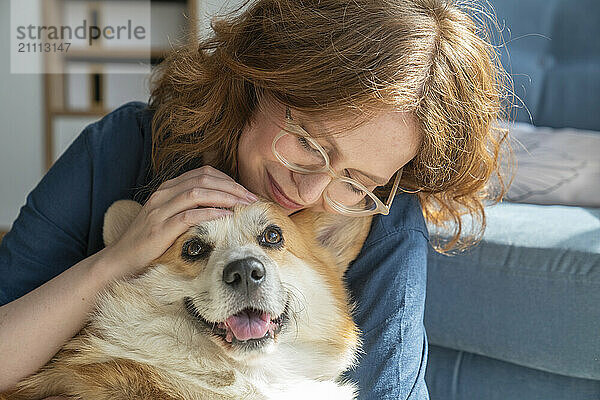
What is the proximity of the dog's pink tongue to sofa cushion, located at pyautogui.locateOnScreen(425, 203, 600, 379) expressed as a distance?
2.73ft

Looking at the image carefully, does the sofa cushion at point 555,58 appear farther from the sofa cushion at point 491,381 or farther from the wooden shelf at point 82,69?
A: the wooden shelf at point 82,69

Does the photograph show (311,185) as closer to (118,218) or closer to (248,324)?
(248,324)

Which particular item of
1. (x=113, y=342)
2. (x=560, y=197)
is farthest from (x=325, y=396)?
(x=560, y=197)

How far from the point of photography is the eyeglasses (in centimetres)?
124

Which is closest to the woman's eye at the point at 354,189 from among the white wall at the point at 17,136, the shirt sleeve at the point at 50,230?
the shirt sleeve at the point at 50,230

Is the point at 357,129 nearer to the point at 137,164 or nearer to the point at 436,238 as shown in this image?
the point at 137,164

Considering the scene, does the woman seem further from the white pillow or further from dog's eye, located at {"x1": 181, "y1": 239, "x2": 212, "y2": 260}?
the white pillow

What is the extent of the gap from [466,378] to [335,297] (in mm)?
718

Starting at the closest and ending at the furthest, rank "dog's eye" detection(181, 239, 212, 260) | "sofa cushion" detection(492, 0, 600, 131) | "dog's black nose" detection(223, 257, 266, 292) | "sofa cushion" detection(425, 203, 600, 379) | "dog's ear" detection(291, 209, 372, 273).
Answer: "dog's black nose" detection(223, 257, 266, 292), "dog's eye" detection(181, 239, 212, 260), "dog's ear" detection(291, 209, 372, 273), "sofa cushion" detection(425, 203, 600, 379), "sofa cushion" detection(492, 0, 600, 131)

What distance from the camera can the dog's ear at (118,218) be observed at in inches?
52.1

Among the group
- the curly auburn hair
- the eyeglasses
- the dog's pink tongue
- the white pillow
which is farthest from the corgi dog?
the white pillow

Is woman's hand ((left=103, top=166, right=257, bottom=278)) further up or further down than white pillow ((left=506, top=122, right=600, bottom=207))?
further up

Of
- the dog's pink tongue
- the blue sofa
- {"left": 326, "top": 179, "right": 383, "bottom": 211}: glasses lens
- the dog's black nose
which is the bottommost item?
the blue sofa

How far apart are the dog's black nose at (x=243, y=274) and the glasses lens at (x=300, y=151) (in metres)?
0.25
